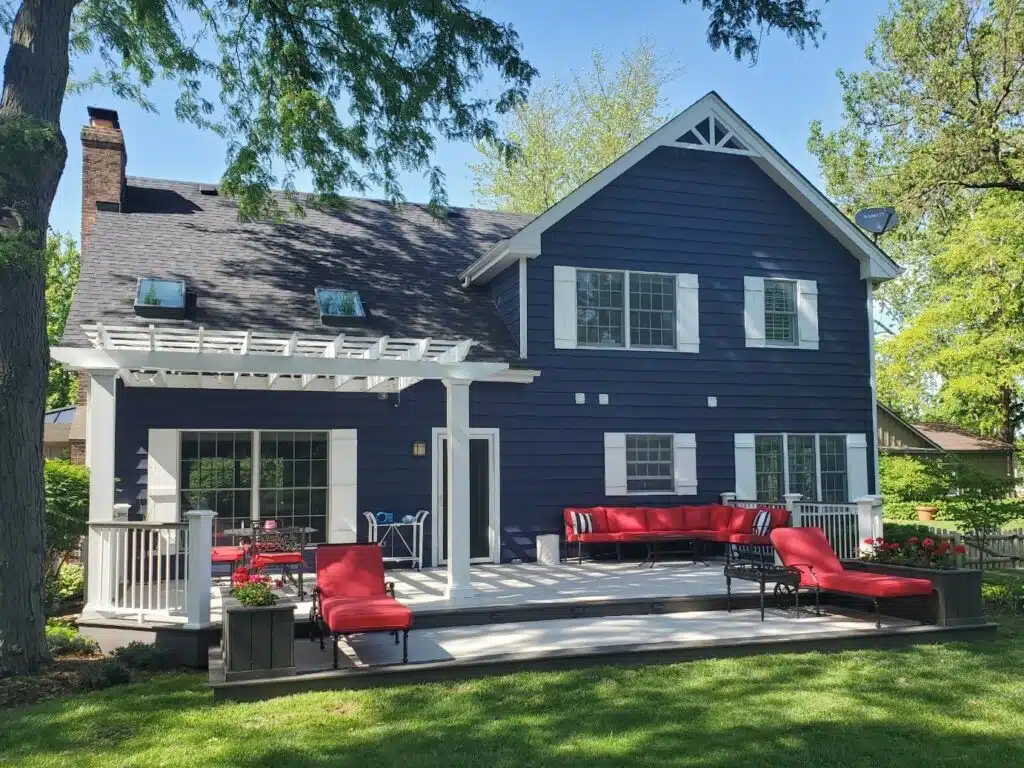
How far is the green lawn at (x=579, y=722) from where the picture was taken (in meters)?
5.33

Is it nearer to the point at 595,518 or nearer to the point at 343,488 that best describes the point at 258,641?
the point at 343,488

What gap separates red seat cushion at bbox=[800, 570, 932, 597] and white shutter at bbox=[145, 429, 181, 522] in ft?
25.4

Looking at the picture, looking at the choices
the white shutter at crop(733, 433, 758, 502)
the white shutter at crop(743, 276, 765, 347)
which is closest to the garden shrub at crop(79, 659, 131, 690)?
the white shutter at crop(733, 433, 758, 502)

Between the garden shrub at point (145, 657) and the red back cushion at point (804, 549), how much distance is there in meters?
6.09

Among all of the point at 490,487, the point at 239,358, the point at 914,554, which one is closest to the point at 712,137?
the point at 490,487

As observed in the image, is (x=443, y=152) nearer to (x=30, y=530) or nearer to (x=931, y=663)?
(x=30, y=530)

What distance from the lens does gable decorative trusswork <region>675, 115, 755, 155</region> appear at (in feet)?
46.6

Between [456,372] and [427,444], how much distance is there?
343cm

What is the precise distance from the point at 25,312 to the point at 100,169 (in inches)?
288

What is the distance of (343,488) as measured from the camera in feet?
40.9

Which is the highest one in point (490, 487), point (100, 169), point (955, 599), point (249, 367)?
point (100, 169)

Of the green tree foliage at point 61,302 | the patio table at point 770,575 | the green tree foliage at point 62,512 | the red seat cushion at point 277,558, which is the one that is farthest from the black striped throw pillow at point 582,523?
the green tree foliage at point 61,302

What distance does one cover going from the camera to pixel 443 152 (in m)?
13.4

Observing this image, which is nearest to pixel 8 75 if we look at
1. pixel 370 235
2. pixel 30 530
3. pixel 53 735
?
pixel 30 530
